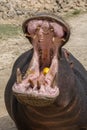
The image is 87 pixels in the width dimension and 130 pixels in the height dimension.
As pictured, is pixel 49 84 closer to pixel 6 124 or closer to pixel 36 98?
pixel 36 98

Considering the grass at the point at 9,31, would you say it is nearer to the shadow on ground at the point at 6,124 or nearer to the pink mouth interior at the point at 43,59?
the shadow on ground at the point at 6,124

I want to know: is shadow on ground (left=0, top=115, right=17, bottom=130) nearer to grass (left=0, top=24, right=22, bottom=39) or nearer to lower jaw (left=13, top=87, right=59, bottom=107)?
lower jaw (left=13, top=87, right=59, bottom=107)

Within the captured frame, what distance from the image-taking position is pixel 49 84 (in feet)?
11.3

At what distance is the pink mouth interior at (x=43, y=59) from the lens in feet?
11.1

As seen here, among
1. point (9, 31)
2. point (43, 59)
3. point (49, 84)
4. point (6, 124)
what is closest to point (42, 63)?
point (43, 59)

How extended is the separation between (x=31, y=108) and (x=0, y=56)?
4.89m

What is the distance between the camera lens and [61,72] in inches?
146

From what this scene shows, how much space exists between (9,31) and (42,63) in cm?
697

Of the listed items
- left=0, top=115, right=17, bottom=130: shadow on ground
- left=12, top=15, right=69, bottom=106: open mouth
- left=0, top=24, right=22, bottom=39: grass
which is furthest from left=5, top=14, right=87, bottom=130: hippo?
left=0, top=24, right=22, bottom=39: grass

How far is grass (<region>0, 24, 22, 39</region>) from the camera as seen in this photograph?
1003 cm

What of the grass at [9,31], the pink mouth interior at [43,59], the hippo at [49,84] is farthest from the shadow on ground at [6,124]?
the grass at [9,31]

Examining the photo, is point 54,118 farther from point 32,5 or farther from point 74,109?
point 32,5

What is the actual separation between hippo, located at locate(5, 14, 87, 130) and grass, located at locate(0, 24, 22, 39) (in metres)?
6.04

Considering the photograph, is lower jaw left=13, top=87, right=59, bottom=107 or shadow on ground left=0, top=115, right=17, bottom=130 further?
shadow on ground left=0, top=115, right=17, bottom=130
